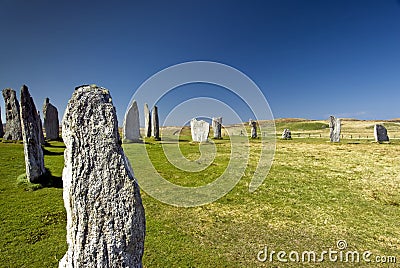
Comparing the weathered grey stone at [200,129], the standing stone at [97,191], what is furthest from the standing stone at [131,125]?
the standing stone at [97,191]

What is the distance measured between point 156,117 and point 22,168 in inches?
901

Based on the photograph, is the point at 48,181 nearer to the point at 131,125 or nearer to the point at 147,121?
the point at 131,125

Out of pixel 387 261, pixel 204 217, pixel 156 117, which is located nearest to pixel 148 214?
pixel 204 217

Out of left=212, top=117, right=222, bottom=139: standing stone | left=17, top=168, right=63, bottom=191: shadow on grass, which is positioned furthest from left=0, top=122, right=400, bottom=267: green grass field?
left=212, top=117, right=222, bottom=139: standing stone

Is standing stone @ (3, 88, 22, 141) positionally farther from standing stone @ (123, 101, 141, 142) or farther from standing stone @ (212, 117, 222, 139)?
standing stone @ (212, 117, 222, 139)

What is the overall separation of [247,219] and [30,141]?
39.0 feet

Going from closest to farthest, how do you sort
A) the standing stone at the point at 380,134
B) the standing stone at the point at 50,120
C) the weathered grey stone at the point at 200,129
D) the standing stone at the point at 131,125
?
the standing stone at the point at 380,134 < the standing stone at the point at 50,120 < the standing stone at the point at 131,125 < the weathered grey stone at the point at 200,129

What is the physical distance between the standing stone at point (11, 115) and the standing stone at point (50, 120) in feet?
14.2

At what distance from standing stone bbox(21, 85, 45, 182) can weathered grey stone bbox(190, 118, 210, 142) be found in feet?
73.0

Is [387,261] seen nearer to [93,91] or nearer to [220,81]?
[220,81]

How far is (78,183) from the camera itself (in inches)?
182

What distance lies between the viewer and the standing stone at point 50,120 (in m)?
30.8

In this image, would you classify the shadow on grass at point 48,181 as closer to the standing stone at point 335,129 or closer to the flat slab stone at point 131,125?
the flat slab stone at point 131,125

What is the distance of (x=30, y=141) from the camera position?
13844mm
